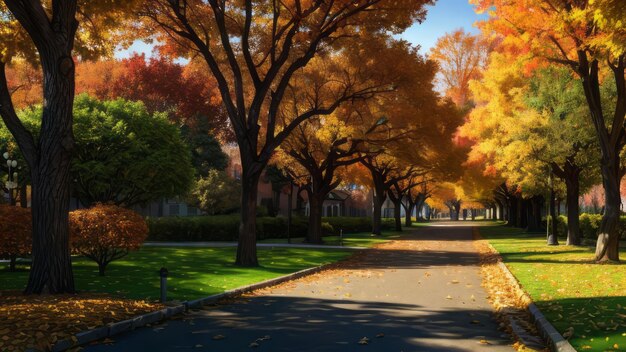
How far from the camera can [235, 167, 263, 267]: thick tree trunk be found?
61.5 ft

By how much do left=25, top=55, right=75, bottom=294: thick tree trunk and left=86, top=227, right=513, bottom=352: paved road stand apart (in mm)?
3128

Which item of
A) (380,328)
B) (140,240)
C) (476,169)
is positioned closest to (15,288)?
(140,240)

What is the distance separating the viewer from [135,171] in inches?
1160

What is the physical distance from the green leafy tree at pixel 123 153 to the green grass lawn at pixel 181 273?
7.18 metres

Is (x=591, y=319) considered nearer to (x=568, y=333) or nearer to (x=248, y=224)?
(x=568, y=333)

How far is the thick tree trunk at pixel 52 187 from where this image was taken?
11.0 m

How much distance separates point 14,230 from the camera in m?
14.8

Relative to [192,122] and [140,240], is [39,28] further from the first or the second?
[192,122]

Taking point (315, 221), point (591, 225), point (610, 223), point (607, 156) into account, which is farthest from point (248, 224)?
point (591, 225)

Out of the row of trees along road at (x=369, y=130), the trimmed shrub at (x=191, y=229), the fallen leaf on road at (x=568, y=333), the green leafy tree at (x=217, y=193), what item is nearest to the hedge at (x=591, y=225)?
the row of trees along road at (x=369, y=130)

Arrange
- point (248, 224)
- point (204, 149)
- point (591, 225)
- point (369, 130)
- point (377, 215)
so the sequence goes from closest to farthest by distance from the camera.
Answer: point (248, 224)
point (369, 130)
point (591, 225)
point (377, 215)
point (204, 149)

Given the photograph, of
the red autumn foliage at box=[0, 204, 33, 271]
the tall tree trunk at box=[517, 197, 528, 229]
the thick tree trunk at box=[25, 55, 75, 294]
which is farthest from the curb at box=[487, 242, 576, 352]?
the tall tree trunk at box=[517, 197, 528, 229]

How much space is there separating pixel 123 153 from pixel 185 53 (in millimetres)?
9944

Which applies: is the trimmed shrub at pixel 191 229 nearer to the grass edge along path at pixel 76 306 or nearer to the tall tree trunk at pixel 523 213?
the grass edge along path at pixel 76 306
